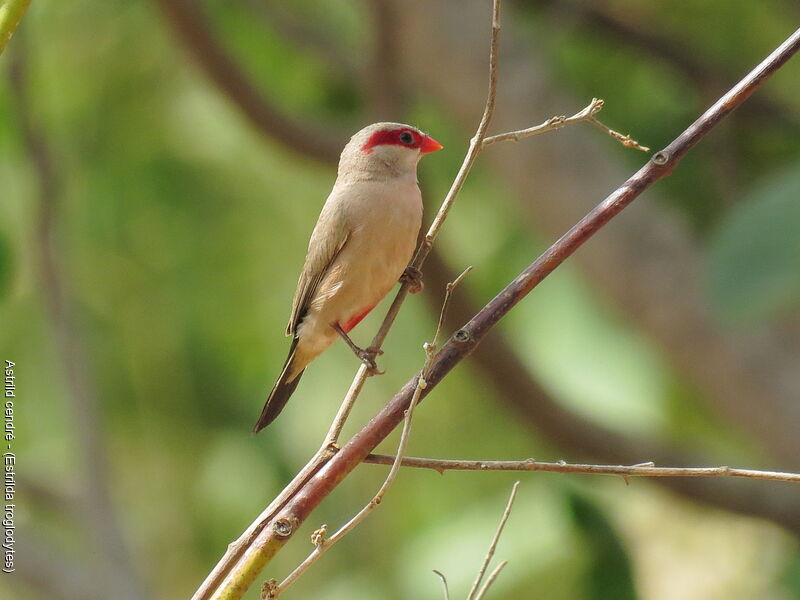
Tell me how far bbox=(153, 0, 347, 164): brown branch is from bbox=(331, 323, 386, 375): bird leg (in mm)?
2002

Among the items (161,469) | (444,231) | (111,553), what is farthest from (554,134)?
(161,469)

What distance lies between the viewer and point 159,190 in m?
6.31

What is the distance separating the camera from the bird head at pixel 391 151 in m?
3.05

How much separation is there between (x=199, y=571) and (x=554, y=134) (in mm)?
3186

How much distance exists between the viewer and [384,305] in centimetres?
623

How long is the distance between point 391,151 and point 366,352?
781 mm

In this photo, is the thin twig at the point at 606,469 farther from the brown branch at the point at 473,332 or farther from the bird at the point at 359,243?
the bird at the point at 359,243

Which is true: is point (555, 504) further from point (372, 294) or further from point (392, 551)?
point (372, 294)

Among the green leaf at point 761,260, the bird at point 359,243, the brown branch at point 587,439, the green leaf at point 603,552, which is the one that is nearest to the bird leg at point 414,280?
the bird at point 359,243

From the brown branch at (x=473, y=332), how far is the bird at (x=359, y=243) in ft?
3.33

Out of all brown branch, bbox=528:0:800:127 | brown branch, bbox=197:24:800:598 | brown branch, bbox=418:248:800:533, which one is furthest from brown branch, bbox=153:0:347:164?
brown branch, bbox=197:24:800:598

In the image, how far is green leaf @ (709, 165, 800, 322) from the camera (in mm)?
3449

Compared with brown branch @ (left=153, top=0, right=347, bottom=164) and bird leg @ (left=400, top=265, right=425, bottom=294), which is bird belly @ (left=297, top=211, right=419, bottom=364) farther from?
brown branch @ (left=153, top=0, right=347, bottom=164)

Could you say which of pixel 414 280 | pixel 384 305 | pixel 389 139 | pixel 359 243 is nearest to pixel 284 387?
pixel 359 243
